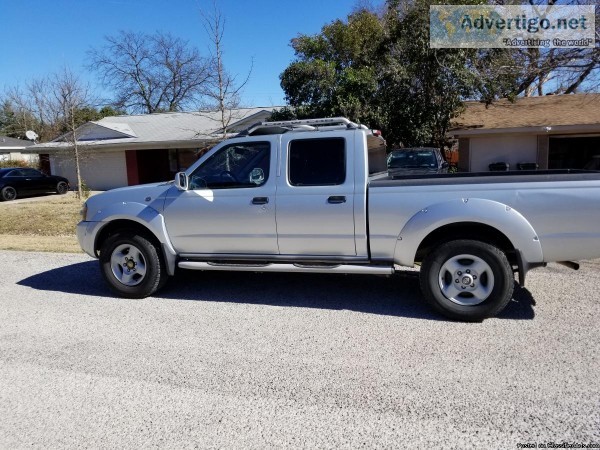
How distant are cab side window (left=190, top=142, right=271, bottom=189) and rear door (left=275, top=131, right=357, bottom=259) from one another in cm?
27

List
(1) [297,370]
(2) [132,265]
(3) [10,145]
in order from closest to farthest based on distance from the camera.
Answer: (1) [297,370] < (2) [132,265] < (3) [10,145]

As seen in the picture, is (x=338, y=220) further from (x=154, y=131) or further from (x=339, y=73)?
(x=154, y=131)

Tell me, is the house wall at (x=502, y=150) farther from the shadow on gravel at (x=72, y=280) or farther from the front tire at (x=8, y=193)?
A: the front tire at (x=8, y=193)

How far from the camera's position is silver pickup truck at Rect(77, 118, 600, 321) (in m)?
4.52

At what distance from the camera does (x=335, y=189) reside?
5.07 meters

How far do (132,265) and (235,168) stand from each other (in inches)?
69.2

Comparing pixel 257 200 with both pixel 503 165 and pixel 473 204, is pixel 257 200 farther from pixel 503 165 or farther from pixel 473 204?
pixel 503 165

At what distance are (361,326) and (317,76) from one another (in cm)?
1631

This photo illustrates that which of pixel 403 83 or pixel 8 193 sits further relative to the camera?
pixel 8 193

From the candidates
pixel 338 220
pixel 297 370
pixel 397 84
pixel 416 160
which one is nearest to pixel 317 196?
pixel 338 220

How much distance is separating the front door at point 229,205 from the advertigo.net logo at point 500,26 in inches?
469

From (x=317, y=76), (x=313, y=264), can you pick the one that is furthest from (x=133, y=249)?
(x=317, y=76)

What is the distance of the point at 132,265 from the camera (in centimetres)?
580

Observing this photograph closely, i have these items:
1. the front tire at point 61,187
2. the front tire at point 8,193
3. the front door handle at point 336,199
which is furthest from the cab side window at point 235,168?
the front tire at point 61,187
